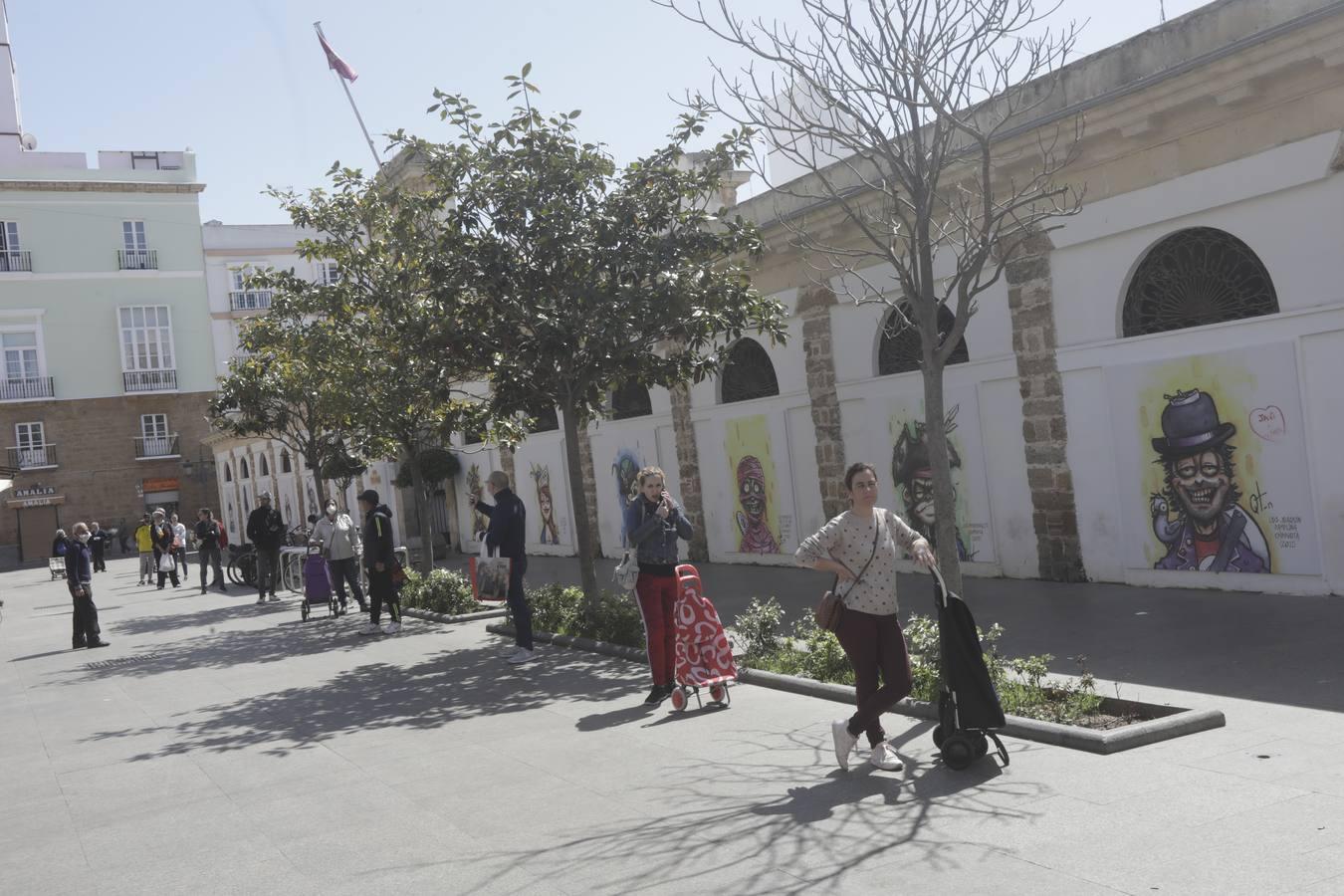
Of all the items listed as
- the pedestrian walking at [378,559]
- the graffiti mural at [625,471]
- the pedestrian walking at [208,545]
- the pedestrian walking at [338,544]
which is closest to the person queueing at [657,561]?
the pedestrian walking at [378,559]

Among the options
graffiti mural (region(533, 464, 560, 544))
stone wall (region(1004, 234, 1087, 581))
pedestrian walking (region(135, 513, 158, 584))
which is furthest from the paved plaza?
pedestrian walking (region(135, 513, 158, 584))

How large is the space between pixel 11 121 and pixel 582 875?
202ft

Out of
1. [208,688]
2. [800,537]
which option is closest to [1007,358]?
[800,537]

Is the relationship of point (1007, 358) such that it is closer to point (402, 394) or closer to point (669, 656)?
point (669, 656)

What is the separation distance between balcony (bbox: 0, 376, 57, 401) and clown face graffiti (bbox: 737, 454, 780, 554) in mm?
45321

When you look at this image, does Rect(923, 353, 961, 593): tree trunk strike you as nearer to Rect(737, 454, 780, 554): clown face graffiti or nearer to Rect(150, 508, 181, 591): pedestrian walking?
Rect(737, 454, 780, 554): clown face graffiti

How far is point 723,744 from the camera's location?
25.7ft

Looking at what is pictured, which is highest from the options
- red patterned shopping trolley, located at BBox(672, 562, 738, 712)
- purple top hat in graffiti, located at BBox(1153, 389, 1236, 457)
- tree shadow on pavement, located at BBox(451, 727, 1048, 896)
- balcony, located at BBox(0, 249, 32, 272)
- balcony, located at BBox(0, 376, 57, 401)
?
balcony, located at BBox(0, 249, 32, 272)

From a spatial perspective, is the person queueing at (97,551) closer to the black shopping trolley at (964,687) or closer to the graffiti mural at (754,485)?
the graffiti mural at (754,485)

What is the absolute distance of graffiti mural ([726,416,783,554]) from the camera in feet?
61.7

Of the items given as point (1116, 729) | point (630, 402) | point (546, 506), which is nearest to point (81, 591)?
point (630, 402)

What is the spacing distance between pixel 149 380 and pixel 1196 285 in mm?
54037

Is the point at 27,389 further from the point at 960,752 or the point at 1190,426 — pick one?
the point at 960,752

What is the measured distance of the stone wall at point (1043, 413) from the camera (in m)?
13.7
